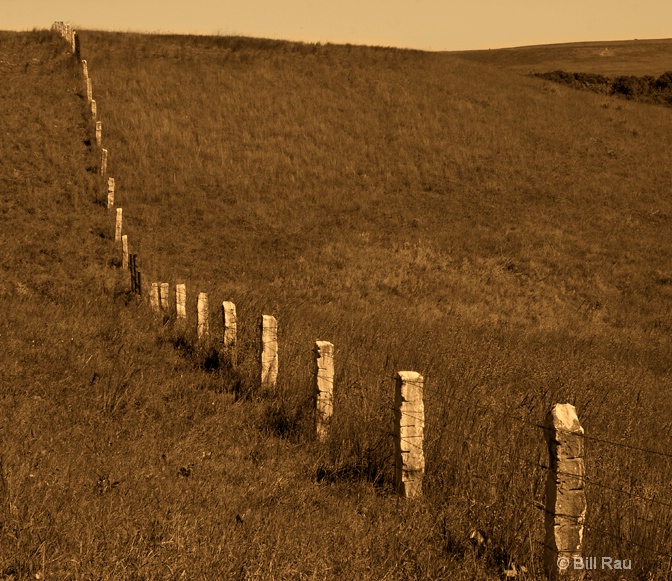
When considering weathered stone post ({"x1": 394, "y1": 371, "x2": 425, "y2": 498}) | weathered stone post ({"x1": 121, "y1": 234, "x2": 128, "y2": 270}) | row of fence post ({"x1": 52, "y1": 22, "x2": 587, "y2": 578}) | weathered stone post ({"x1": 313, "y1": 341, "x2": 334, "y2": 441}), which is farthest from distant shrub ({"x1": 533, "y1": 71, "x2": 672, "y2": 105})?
weathered stone post ({"x1": 394, "y1": 371, "x2": 425, "y2": 498})

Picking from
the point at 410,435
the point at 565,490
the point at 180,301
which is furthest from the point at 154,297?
the point at 565,490

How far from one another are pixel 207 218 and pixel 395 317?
11.7m

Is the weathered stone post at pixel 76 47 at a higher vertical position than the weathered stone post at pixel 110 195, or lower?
higher

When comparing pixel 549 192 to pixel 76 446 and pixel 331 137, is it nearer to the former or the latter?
pixel 331 137

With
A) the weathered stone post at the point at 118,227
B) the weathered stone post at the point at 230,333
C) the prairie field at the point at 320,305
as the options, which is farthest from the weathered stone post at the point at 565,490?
the weathered stone post at the point at 118,227

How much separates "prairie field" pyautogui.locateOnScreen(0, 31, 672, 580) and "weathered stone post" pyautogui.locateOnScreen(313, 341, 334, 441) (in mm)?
213

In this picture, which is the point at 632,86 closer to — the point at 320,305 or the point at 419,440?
the point at 320,305

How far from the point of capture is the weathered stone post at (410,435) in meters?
5.97

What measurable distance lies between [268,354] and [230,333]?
125cm

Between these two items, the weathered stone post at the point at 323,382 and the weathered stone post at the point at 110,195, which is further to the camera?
the weathered stone post at the point at 110,195

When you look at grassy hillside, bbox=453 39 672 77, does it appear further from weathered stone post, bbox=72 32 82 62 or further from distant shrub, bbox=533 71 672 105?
weathered stone post, bbox=72 32 82 62

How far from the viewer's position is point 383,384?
29.6 feet

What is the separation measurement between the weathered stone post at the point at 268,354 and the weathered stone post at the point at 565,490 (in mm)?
4813

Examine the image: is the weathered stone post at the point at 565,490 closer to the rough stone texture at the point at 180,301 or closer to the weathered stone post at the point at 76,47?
the rough stone texture at the point at 180,301
